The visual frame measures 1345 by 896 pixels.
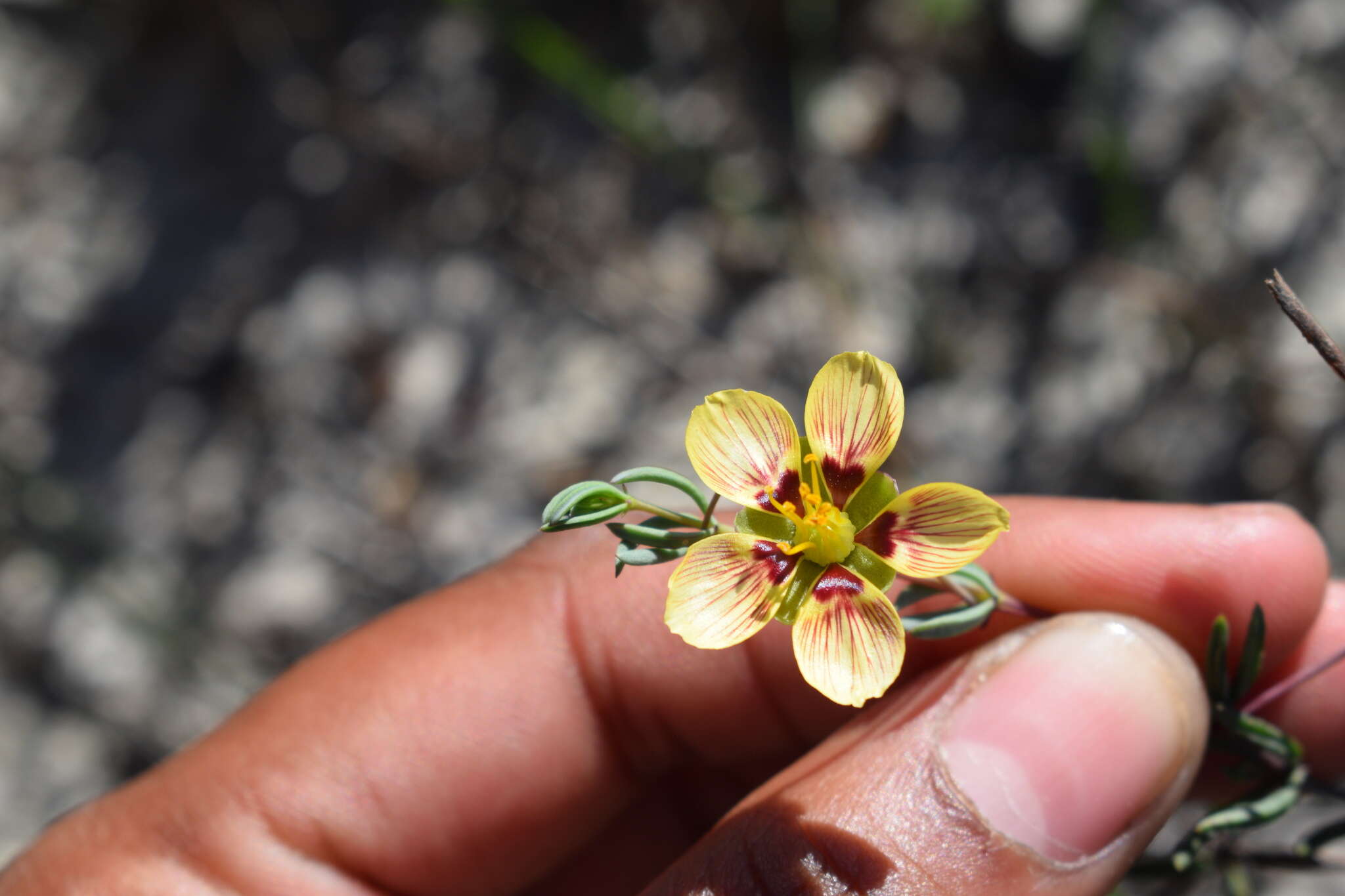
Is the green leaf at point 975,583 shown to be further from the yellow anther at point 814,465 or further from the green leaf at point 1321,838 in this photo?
the green leaf at point 1321,838

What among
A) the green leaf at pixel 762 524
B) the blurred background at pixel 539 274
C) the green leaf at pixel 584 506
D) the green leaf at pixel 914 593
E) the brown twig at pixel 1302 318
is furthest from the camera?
the blurred background at pixel 539 274

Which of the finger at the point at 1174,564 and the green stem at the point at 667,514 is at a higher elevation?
the green stem at the point at 667,514

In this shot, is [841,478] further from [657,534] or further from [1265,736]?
[1265,736]

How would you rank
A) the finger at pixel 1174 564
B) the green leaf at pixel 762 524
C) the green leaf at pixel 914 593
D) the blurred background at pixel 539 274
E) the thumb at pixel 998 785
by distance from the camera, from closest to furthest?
the green leaf at pixel 762 524 → the green leaf at pixel 914 593 → the thumb at pixel 998 785 → the finger at pixel 1174 564 → the blurred background at pixel 539 274

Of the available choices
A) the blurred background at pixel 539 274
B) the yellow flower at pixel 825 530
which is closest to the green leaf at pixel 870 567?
the yellow flower at pixel 825 530

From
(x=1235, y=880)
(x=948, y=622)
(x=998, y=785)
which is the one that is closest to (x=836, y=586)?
(x=948, y=622)

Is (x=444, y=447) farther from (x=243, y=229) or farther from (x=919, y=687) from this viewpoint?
(x=919, y=687)
